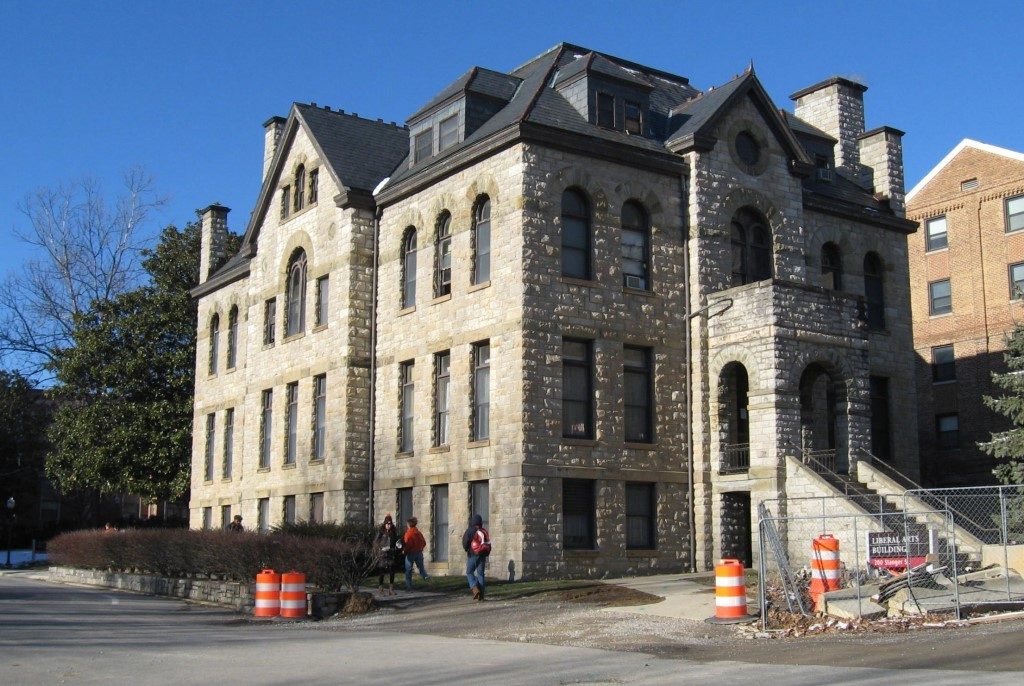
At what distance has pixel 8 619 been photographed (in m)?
20.4

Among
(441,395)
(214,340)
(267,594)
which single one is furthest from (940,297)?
(267,594)

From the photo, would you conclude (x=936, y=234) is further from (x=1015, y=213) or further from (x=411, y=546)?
(x=411, y=546)

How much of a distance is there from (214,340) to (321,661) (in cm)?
2907

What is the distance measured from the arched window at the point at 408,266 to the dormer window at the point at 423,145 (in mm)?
2157

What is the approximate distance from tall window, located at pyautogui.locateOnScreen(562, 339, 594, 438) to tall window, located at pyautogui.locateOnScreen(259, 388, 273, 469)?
42.6ft

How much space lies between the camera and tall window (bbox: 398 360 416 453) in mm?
30672

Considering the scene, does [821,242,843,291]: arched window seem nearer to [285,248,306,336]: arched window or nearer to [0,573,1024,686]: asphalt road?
[285,248,306,336]: arched window

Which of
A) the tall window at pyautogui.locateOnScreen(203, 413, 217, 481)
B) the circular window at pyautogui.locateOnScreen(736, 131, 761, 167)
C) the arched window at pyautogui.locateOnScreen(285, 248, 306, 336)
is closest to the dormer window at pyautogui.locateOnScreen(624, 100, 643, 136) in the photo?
the circular window at pyautogui.locateOnScreen(736, 131, 761, 167)

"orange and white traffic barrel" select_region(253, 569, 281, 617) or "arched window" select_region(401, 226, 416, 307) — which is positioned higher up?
"arched window" select_region(401, 226, 416, 307)

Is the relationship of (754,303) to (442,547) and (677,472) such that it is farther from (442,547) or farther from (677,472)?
(442,547)

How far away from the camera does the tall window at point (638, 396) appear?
28.0 metres

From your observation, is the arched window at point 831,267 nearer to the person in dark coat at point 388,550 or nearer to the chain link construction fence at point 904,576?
the chain link construction fence at point 904,576

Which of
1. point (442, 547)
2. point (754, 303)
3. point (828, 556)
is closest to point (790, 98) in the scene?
point (754, 303)

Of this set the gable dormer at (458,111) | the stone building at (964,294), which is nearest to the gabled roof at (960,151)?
the stone building at (964,294)
